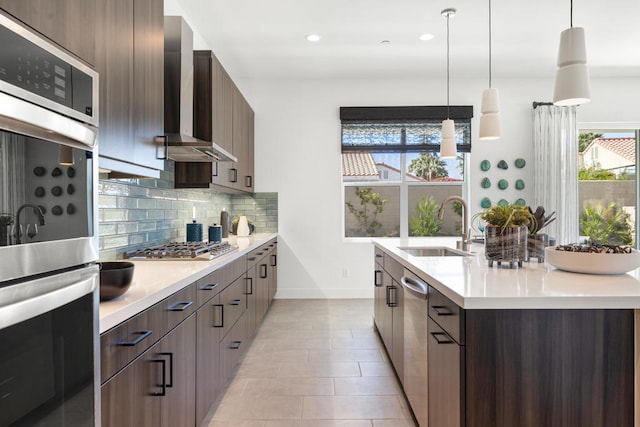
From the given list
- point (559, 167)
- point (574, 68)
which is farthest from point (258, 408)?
point (559, 167)

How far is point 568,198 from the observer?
4859 millimetres

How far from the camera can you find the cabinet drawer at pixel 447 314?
127cm

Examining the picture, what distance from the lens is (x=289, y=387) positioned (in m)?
2.54

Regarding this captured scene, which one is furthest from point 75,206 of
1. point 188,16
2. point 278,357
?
point 188,16

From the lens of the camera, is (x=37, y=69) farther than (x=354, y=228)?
No

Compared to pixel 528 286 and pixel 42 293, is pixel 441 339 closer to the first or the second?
pixel 528 286

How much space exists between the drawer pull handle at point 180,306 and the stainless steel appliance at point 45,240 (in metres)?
0.67

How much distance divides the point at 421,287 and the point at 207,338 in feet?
3.62

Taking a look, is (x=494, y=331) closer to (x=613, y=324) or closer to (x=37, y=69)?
(x=613, y=324)

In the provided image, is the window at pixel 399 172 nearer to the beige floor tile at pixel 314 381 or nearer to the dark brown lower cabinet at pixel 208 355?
the beige floor tile at pixel 314 381

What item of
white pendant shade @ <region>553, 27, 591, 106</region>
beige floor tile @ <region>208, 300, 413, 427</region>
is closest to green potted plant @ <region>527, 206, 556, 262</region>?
white pendant shade @ <region>553, 27, 591, 106</region>

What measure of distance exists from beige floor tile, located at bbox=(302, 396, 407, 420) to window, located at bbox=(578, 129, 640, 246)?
13.8ft

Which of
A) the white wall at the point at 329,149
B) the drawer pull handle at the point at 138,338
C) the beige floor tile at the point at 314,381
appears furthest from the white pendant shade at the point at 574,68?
the white wall at the point at 329,149

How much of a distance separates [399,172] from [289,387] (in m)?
3.41
